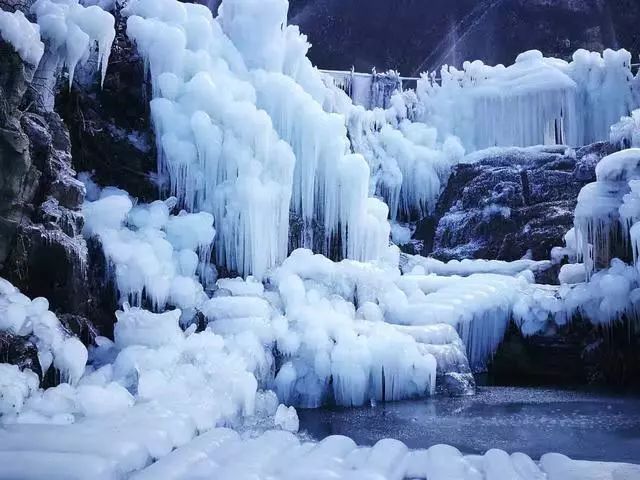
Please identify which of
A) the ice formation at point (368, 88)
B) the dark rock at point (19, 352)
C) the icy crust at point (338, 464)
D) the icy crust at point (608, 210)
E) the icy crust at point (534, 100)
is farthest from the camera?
the ice formation at point (368, 88)

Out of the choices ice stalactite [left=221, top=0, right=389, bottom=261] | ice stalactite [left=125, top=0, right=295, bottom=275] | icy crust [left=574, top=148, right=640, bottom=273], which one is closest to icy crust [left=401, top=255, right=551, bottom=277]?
icy crust [left=574, top=148, right=640, bottom=273]

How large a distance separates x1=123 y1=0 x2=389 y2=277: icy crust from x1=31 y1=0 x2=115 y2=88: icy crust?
3.72 ft

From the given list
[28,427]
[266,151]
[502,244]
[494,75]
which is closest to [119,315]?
[28,427]

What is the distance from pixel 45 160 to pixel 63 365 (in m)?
2.78

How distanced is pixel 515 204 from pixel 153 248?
11.3 meters

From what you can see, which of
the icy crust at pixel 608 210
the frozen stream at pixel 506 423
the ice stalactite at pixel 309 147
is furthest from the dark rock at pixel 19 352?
the icy crust at pixel 608 210

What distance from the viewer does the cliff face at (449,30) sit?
94.8ft

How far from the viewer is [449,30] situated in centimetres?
3067

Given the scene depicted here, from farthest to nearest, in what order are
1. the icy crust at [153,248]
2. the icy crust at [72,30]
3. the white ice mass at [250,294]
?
the icy crust at [153,248]
the icy crust at [72,30]
the white ice mass at [250,294]

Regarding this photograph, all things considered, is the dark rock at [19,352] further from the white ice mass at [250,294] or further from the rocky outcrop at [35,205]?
the rocky outcrop at [35,205]

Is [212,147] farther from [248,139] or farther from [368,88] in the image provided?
[368,88]

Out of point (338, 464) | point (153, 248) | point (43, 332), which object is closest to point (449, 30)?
point (153, 248)

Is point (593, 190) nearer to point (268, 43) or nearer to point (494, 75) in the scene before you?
point (268, 43)

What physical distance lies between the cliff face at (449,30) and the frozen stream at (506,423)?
22818mm
